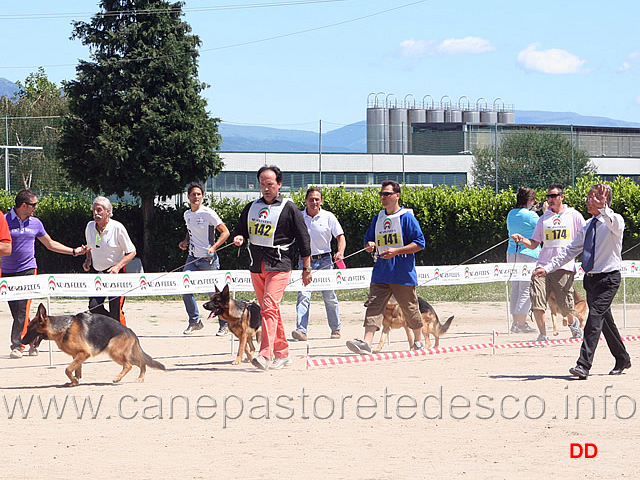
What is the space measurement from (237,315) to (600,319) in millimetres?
3963

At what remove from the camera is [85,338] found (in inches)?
369

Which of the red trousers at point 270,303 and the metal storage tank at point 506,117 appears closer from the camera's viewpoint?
the red trousers at point 270,303

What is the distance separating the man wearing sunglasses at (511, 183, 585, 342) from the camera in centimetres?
1256

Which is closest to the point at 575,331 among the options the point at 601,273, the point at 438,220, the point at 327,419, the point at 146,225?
the point at 601,273

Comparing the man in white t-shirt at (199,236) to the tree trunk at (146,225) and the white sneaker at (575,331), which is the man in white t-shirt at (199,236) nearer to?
the white sneaker at (575,331)

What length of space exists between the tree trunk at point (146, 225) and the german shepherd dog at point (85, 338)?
18.1 metres

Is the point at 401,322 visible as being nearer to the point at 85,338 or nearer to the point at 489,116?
the point at 85,338

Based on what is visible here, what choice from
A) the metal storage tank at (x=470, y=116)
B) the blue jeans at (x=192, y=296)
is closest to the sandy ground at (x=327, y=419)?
the blue jeans at (x=192, y=296)

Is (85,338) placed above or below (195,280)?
below

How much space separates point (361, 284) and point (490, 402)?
550cm

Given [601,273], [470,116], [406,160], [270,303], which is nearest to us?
[601,273]

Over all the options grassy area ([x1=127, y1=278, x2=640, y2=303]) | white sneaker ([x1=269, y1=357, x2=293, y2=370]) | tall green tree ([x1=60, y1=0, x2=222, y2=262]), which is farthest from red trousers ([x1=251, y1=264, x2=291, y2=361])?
tall green tree ([x1=60, y1=0, x2=222, y2=262])

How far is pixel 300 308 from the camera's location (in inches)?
521

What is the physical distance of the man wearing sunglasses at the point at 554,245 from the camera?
41.2ft
